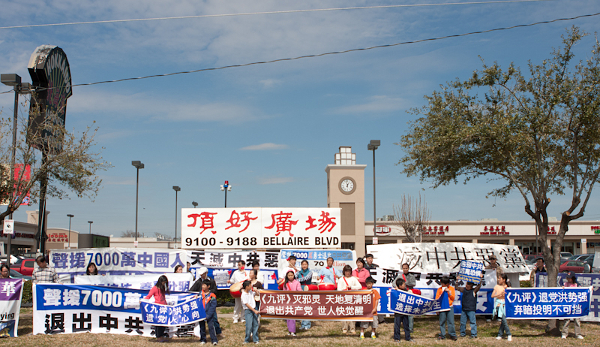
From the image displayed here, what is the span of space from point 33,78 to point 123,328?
9.89 metres

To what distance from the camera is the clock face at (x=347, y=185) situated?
126 feet

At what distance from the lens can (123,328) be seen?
436 inches

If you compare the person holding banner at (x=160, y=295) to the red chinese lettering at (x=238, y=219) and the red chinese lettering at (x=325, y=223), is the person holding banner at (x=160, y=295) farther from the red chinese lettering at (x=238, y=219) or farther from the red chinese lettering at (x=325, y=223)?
the red chinese lettering at (x=325, y=223)

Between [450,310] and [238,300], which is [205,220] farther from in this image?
[450,310]

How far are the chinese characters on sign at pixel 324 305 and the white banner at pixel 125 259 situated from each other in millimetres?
8158

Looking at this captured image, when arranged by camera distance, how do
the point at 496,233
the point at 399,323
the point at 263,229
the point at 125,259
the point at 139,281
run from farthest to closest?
the point at 496,233 → the point at 263,229 → the point at 125,259 → the point at 139,281 → the point at 399,323

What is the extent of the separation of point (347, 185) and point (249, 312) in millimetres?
28486

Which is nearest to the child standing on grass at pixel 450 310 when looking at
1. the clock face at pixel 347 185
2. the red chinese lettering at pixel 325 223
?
the red chinese lettering at pixel 325 223

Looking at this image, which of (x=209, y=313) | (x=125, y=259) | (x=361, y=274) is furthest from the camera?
(x=125, y=259)

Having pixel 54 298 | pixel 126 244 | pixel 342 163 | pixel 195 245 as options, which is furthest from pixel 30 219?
pixel 54 298

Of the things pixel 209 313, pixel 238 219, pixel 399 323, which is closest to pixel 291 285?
pixel 209 313

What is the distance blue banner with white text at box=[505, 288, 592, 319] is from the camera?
11.3 m

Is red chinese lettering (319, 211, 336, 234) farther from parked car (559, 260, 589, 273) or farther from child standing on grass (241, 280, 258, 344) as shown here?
parked car (559, 260, 589, 273)

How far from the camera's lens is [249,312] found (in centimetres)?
1040
